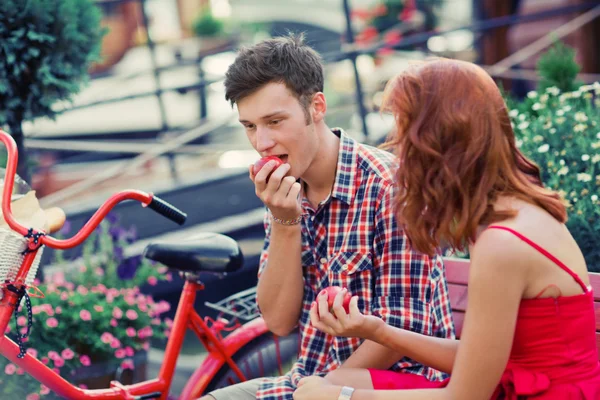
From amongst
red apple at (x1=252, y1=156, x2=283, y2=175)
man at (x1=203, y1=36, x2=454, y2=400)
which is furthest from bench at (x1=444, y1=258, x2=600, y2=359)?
red apple at (x1=252, y1=156, x2=283, y2=175)

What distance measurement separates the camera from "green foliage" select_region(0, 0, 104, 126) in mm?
3461

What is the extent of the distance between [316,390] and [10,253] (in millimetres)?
972

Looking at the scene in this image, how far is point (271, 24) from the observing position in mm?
12914

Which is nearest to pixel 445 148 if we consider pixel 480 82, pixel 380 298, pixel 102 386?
pixel 480 82

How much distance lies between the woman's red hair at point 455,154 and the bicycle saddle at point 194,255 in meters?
1.21

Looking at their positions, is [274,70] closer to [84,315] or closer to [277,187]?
[277,187]

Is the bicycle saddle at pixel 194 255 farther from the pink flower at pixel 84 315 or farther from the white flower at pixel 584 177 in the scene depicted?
the white flower at pixel 584 177

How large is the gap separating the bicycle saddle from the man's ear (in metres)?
0.74

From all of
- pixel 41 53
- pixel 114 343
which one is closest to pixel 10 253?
pixel 114 343

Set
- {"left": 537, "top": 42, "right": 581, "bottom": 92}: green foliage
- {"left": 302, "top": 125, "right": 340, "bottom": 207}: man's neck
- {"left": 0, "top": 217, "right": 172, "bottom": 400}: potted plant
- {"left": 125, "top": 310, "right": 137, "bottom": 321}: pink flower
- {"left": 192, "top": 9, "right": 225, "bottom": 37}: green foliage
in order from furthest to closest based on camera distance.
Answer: {"left": 192, "top": 9, "right": 225, "bottom": 37}: green foliage, {"left": 537, "top": 42, "right": 581, "bottom": 92}: green foliage, {"left": 125, "top": 310, "right": 137, "bottom": 321}: pink flower, {"left": 0, "top": 217, "right": 172, "bottom": 400}: potted plant, {"left": 302, "top": 125, "right": 340, "bottom": 207}: man's neck

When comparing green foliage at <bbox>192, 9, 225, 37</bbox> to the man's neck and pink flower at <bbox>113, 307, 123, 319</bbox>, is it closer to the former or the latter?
pink flower at <bbox>113, 307, 123, 319</bbox>

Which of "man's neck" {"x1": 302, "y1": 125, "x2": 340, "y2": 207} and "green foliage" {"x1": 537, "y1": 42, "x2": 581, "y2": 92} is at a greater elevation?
"man's neck" {"x1": 302, "y1": 125, "x2": 340, "y2": 207}

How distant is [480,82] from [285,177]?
0.65 metres

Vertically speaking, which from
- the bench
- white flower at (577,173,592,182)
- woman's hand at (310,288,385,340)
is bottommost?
the bench
